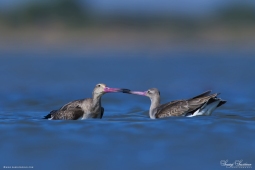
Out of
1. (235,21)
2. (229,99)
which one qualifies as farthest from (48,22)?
(229,99)

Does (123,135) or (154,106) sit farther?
(154,106)

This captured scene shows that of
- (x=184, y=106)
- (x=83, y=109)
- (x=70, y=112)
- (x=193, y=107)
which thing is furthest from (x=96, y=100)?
(x=193, y=107)

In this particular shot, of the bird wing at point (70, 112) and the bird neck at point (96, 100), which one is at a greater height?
the bird neck at point (96, 100)

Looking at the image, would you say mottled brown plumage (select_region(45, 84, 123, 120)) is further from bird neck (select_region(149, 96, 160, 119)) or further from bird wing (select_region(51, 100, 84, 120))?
bird neck (select_region(149, 96, 160, 119))

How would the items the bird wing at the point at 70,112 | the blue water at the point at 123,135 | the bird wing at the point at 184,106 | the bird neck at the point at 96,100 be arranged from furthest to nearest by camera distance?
the bird neck at the point at 96,100 → the bird wing at the point at 70,112 → the bird wing at the point at 184,106 → the blue water at the point at 123,135

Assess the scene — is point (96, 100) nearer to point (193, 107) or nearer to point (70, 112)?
point (70, 112)

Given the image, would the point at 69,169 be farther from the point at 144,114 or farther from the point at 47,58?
the point at 47,58

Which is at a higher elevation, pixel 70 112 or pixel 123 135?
pixel 70 112

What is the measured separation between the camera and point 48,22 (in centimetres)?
5819

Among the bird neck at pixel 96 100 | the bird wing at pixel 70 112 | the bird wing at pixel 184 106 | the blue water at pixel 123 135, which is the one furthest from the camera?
the bird neck at pixel 96 100

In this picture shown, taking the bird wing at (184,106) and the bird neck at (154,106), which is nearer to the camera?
the bird wing at (184,106)

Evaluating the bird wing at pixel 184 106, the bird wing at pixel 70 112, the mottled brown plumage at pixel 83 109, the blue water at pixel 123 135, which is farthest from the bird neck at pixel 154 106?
the bird wing at pixel 70 112

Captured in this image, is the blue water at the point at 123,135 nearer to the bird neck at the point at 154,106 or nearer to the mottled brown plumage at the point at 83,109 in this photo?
the bird neck at the point at 154,106

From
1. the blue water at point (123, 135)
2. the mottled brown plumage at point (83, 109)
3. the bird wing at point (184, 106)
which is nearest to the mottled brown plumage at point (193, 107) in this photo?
the bird wing at point (184, 106)
